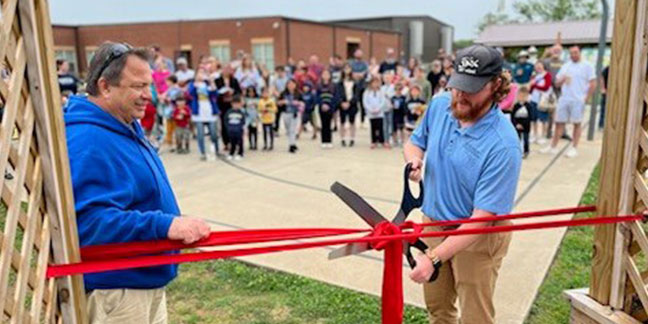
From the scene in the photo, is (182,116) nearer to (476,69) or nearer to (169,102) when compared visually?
(169,102)

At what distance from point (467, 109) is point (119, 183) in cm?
149

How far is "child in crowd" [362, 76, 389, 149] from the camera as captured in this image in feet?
32.8

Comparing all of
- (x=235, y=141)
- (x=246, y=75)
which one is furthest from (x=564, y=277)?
(x=246, y=75)

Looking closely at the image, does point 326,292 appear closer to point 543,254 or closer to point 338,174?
point 543,254

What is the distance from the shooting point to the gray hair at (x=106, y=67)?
75.8 inches

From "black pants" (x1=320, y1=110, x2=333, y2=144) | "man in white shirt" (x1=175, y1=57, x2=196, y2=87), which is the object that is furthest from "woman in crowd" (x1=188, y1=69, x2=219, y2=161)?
"black pants" (x1=320, y1=110, x2=333, y2=144)

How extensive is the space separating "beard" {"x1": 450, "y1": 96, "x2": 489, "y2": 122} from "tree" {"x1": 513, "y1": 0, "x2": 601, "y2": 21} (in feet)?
127

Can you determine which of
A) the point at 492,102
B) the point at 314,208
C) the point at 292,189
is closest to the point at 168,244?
the point at 492,102

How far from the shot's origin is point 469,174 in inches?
91.2

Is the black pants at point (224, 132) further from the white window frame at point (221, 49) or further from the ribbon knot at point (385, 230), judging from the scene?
the white window frame at point (221, 49)

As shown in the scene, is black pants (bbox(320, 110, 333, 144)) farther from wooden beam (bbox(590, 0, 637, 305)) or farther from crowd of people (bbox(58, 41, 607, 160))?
wooden beam (bbox(590, 0, 637, 305))

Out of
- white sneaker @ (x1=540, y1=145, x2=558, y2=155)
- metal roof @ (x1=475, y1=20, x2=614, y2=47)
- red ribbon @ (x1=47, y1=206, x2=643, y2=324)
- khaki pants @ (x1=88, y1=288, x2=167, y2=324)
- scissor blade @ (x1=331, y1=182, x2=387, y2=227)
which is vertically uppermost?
metal roof @ (x1=475, y1=20, x2=614, y2=47)

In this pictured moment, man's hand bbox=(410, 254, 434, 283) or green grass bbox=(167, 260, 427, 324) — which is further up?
man's hand bbox=(410, 254, 434, 283)

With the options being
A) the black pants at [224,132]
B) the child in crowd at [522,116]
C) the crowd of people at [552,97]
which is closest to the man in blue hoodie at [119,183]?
the crowd of people at [552,97]
